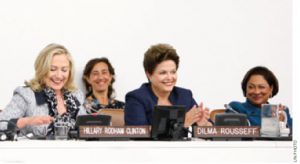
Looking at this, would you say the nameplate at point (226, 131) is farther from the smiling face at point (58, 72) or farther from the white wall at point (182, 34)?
the white wall at point (182, 34)

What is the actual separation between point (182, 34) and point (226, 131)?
3040 mm

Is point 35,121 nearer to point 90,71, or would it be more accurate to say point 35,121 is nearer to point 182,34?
point 90,71

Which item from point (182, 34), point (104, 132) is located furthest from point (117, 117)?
point (182, 34)

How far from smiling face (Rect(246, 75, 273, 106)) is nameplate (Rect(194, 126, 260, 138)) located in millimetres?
1501

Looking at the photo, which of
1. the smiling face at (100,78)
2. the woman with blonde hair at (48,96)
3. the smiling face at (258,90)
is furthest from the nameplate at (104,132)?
the smiling face at (100,78)

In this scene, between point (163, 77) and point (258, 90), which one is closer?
point (163, 77)

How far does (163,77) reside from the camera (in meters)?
4.64

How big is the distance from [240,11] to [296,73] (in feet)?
9.40

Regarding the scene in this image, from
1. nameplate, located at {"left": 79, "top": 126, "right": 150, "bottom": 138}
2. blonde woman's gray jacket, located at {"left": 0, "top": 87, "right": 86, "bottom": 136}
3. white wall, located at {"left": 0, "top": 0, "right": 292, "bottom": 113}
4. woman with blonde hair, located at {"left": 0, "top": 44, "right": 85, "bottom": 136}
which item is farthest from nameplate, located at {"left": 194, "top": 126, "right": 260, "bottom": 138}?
white wall, located at {"left": 0, "top": 0, "right": 292, "bottom": 113}

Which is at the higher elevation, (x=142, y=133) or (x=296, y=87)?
(x=296, y=87)
